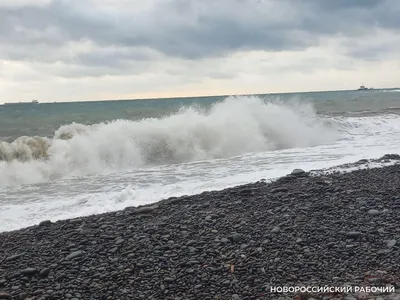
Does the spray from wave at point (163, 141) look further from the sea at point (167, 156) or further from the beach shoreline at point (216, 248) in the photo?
the beach shoreline at point (216, 248)

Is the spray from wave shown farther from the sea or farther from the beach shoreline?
the beach shoreline

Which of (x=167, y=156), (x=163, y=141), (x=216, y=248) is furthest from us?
(x=163, y=141)

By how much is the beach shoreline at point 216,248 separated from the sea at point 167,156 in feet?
5.79

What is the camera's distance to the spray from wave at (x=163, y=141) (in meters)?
14.4

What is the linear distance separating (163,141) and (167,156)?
4.79ft

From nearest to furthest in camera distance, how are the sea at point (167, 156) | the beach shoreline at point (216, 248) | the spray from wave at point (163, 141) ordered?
the beach shoreline at point (216, 248) < the sea at point (167, 156) < the spray from wave at point (163, 141)

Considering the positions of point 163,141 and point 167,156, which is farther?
point 163,141

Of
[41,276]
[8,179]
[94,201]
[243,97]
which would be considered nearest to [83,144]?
[8,179]

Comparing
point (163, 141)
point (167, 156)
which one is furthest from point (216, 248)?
point (163, 141)

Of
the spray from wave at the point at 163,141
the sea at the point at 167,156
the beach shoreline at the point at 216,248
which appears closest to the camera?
the beach shoreline at the point at 216,248

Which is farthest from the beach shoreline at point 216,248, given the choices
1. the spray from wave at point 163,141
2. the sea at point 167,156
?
the spray from wave at point 163,141

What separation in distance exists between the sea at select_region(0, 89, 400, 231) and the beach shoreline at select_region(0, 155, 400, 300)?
1766 mm

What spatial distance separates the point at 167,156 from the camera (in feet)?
52.7

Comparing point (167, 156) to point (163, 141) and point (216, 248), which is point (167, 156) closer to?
point (163, 141)
